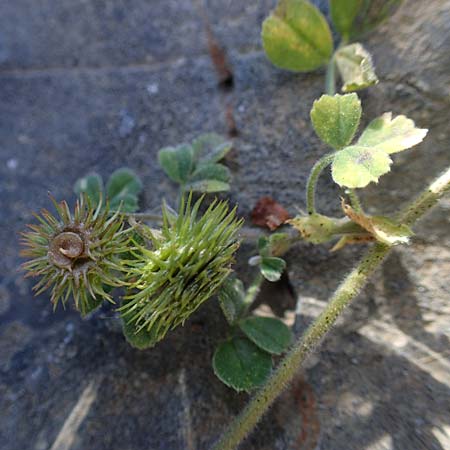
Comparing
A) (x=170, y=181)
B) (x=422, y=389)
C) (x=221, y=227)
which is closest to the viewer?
(x=221, y=227)

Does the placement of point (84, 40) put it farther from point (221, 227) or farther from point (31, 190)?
point (221, 227)

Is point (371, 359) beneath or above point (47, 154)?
beneath

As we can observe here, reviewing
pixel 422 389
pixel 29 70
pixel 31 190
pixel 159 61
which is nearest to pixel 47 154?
pixel 31 190

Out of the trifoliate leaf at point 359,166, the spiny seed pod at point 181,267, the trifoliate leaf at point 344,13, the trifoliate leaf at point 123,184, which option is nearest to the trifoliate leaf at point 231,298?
the spiny seed pod at point 181,267

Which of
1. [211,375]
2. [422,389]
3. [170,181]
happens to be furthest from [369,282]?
[170,181]

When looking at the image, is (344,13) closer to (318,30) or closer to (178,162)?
(318,30)

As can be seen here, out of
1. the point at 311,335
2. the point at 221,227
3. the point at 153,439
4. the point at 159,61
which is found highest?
the point at 159,61

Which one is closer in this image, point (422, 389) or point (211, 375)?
point (422, 389)

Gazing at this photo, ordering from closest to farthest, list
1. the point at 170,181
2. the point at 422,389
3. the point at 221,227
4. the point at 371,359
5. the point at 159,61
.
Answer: the point at 221,227 < the point at 422,389 < the point at 371,359 < the point at 170,181 < the point at 159,61
